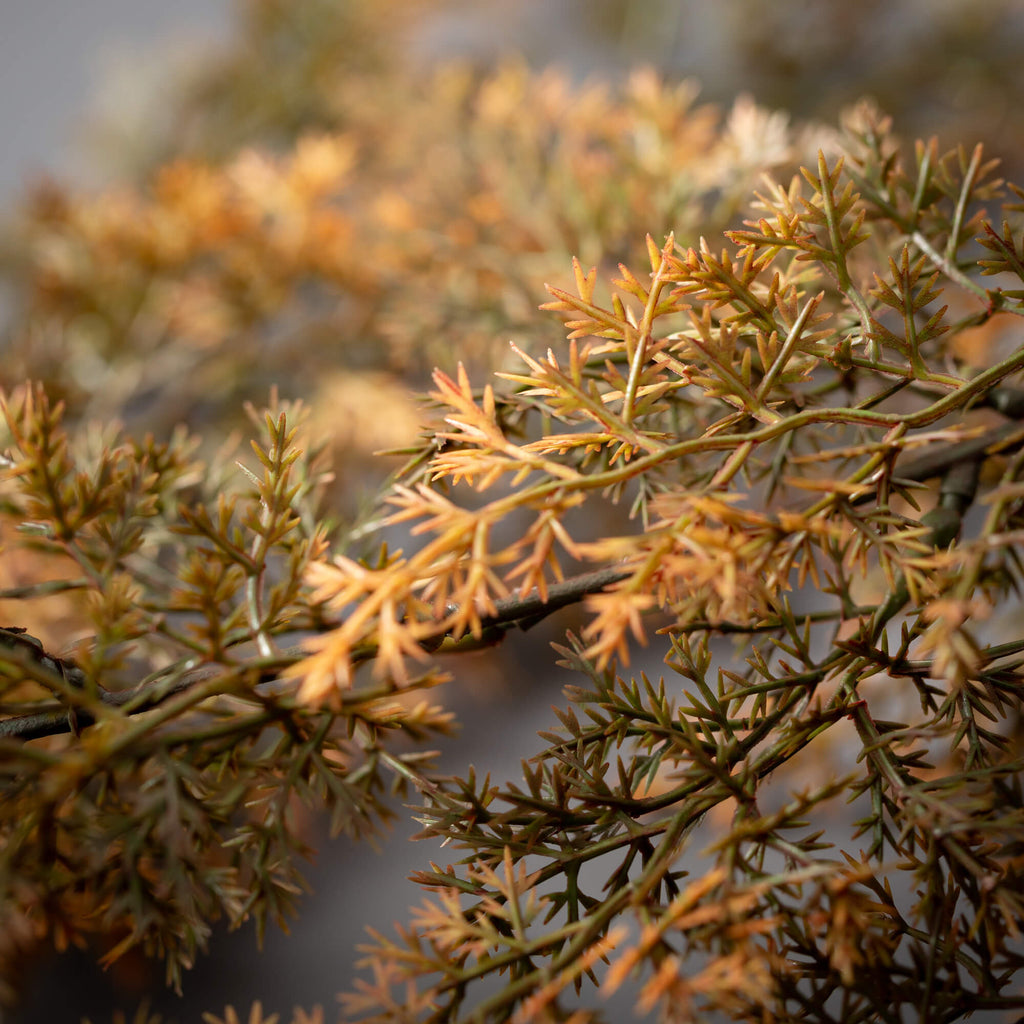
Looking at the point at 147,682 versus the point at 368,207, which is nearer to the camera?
the point at 147,682

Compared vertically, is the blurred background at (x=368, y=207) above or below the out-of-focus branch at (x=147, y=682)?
above

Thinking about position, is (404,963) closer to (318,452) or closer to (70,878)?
(70,878)

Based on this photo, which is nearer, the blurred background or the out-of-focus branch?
the out-of-focus branch

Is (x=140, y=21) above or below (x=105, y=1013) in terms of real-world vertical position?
above

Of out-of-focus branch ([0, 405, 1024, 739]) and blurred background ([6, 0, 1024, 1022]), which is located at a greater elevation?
blurred background ([6, 0, 1024, 1022])

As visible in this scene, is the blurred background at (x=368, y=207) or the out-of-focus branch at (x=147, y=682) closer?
the out-of-focus branch at (x=147, y=682)

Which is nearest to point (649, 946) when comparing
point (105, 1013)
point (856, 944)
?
point (856, 944)

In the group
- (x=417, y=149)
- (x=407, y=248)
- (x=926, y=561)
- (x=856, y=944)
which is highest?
(x=417, y=149)

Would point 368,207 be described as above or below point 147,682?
above
